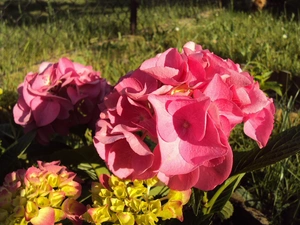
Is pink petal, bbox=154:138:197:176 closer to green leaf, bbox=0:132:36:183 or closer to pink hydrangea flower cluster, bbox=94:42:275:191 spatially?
pink hydrangea flower cluster, bbox=94:42:275:191

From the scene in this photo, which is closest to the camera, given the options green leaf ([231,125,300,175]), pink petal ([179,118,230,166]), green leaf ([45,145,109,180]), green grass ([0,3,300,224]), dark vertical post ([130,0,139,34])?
pink petal ([179,118,230,166])

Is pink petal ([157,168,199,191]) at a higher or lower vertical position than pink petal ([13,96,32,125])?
higher

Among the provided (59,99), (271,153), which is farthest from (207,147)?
(59,99)

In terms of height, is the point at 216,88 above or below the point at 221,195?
above

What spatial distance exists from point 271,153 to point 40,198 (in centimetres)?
41

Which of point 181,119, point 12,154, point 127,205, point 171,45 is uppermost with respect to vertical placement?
point 181,119

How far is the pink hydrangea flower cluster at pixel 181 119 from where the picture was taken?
0.68m

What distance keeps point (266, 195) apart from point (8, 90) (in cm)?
128

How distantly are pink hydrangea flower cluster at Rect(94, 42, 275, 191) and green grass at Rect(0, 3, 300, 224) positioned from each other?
51 cm

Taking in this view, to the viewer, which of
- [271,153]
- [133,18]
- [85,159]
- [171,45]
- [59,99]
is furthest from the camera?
[133,18]

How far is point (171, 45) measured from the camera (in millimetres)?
2953

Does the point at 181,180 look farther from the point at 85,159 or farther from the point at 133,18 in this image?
the point at 133,18

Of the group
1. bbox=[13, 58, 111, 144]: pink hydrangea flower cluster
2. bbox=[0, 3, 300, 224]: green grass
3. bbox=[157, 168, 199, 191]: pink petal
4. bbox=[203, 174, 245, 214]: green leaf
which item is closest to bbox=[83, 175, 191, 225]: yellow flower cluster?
bbox=[157, 168, 199, 191]: pink petal

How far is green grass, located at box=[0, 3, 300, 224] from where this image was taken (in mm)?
1259
